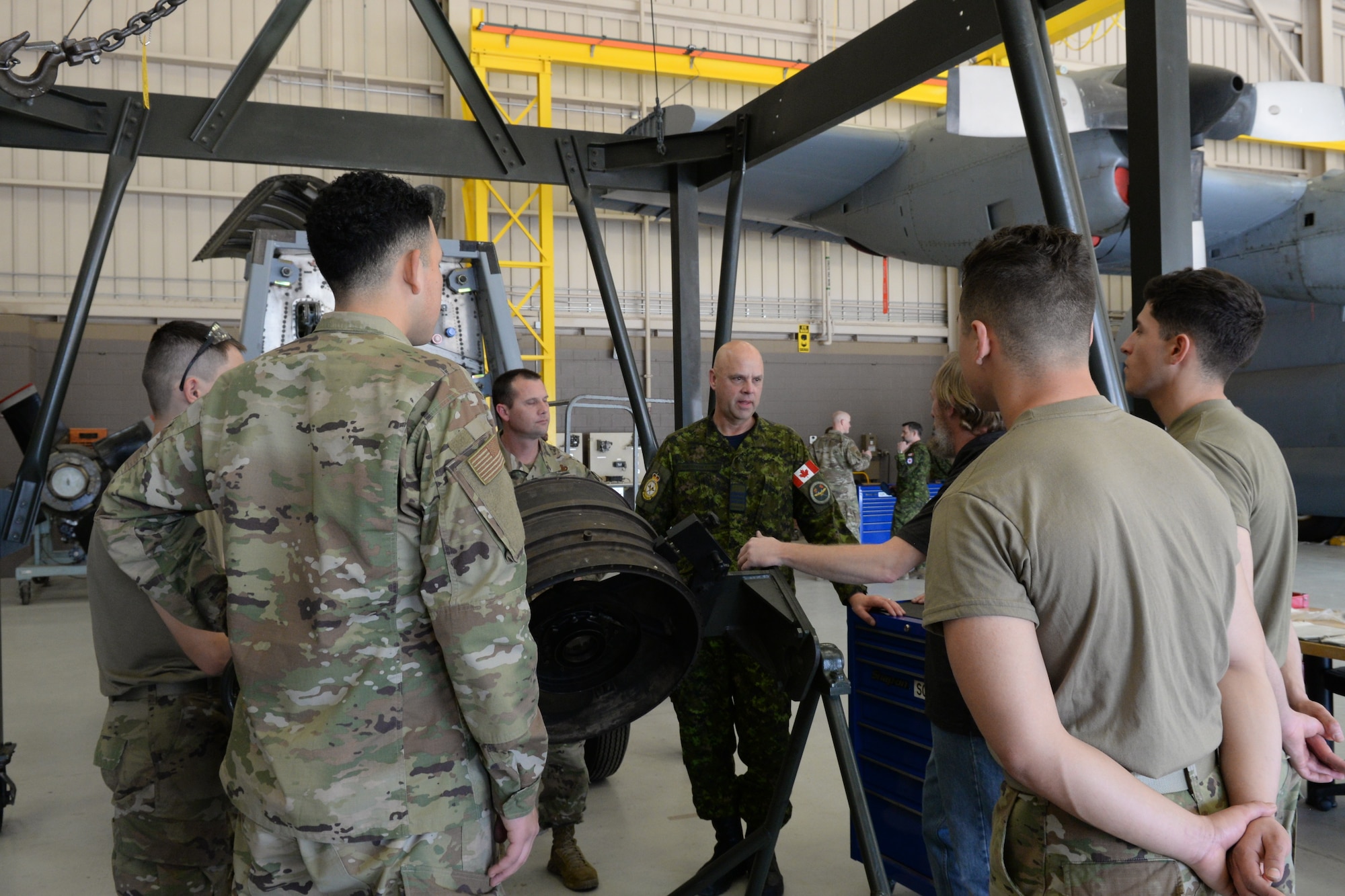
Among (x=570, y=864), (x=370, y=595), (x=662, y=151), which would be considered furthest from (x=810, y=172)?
(x=370, y=595)

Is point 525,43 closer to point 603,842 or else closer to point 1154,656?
point 603,842

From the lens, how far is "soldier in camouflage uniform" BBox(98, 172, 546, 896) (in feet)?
4.16

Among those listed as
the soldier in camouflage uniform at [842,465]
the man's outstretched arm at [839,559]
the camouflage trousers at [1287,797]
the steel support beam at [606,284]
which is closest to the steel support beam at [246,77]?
the steel support beam at [606,284]

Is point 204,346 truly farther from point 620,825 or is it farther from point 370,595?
point 620,825

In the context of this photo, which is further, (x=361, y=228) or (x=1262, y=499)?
(x=1262, y=499)

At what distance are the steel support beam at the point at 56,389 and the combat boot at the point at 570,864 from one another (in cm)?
249

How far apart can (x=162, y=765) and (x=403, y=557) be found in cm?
94

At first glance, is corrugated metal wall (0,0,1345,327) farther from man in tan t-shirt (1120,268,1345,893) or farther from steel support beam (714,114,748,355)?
man in tan t-shirt (1120,268,1345,893)

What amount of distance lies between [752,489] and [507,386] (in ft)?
3.33

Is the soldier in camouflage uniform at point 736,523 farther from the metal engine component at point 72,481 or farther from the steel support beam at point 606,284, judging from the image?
the metal engine component at point 72,481

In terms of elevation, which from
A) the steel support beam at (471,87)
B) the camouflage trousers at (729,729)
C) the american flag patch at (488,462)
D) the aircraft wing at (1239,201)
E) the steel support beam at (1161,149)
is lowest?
the camouflage trousers at (729,729)

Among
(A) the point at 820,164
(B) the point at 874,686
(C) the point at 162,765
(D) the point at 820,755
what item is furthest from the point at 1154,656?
(A) the point at 820,164

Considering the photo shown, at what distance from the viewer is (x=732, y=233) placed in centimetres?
389

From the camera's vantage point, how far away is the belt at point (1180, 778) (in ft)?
3.56
